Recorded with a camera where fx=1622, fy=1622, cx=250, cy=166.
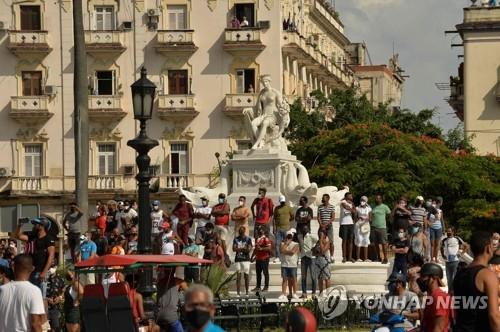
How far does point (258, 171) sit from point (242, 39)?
→ 108 feet

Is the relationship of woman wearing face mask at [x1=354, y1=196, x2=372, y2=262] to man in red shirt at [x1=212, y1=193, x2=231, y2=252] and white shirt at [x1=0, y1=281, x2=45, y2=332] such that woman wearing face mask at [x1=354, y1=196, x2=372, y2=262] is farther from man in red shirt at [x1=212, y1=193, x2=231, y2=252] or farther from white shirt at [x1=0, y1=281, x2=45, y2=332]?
white shirt at [x1=0, y1=281, x2=45, y2=332]

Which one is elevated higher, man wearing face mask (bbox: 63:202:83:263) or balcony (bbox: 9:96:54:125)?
balcony (bbox: 9:96:54:125)

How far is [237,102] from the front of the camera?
69.2m

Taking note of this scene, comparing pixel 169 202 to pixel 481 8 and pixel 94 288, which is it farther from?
pixel 94 288

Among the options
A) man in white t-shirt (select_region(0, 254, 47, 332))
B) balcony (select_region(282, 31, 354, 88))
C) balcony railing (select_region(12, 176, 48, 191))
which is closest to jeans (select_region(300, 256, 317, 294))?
man in white t-shirt (select_region(0, 254, 47, 332))

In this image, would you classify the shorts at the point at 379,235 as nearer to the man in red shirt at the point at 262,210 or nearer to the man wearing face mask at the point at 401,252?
the man in red shirt at the point at 262,210

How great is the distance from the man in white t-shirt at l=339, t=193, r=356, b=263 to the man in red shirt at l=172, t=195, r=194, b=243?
3382mm

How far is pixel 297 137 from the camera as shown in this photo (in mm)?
67125

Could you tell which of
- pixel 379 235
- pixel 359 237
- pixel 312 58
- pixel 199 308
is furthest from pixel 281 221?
pixel 312 58

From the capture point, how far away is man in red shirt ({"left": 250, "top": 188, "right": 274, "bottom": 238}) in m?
33.0

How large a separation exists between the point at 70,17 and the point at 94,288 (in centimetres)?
5029

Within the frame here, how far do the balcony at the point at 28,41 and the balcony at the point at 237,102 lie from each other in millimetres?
8057

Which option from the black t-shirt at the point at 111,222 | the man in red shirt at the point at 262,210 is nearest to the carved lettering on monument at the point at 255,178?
the black t-shirt at the point at 111,222

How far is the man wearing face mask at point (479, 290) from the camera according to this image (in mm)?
13289
